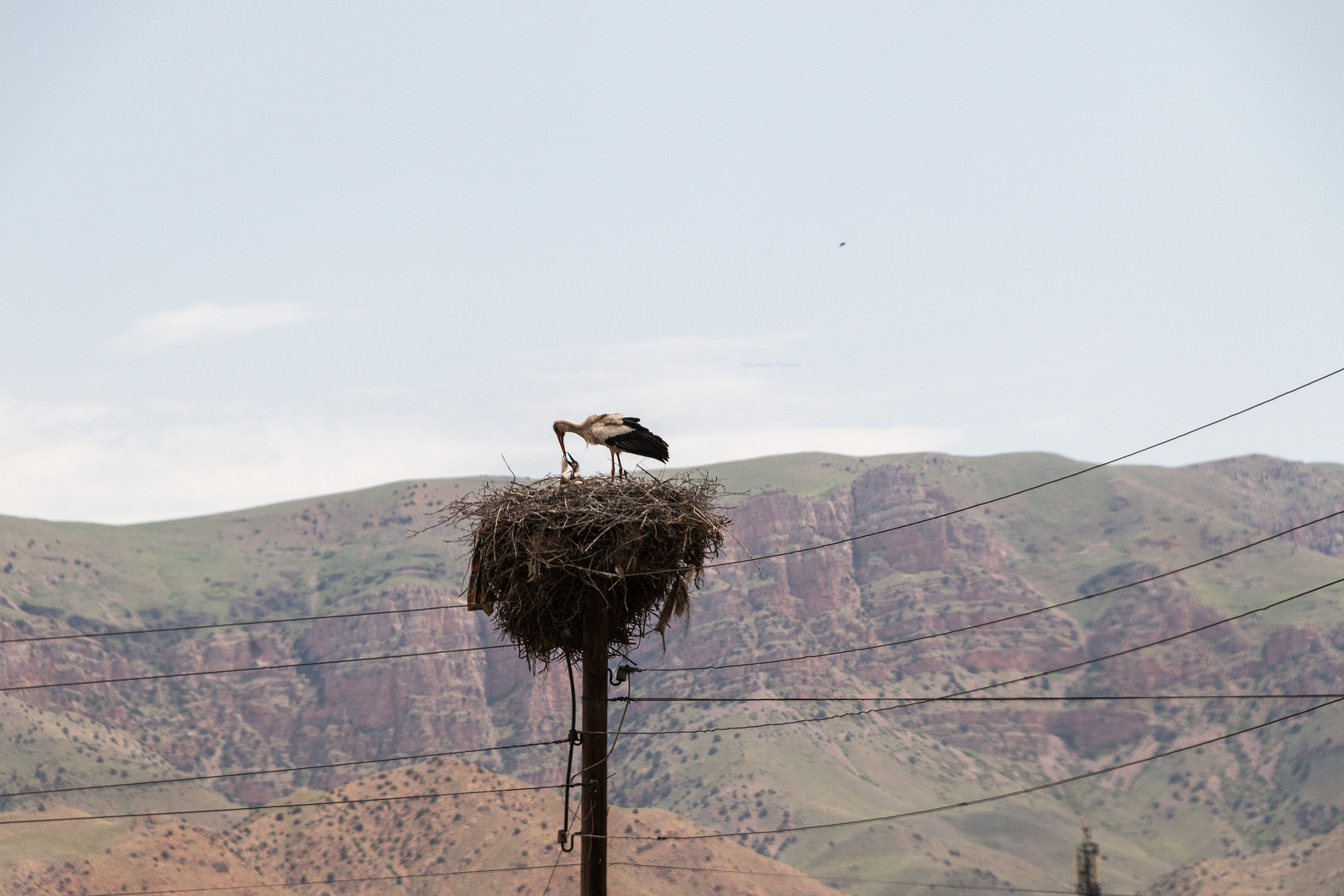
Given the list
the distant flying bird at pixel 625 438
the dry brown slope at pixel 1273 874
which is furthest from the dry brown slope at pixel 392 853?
the distant flying bird at pixel 625 438

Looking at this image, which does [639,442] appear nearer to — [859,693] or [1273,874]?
[1273,874]

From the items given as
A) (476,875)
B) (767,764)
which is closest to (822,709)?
(767,764)

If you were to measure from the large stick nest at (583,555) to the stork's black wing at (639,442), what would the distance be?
2.15 m

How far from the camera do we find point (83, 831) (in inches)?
4013

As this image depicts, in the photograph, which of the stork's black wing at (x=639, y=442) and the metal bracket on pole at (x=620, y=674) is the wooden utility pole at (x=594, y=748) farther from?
the stork's black wing at (x=639, y=442)

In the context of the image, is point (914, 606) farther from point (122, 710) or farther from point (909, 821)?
point (122, 710)

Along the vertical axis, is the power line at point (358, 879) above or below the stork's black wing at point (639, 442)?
below

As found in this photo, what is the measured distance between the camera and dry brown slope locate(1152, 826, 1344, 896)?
351 ft

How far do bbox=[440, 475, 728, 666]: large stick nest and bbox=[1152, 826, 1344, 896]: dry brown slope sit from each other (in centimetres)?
10428

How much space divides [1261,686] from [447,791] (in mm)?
101230

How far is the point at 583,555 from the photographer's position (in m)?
15.9

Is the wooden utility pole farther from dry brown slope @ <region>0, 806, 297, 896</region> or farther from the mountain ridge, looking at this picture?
the mountain ridge

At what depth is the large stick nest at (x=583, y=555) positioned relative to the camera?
52.4 feet

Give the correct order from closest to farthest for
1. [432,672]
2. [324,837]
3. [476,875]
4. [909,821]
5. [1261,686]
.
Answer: [476,875] → [324,837] → [909,821] → [1261,686] → [432,672]
